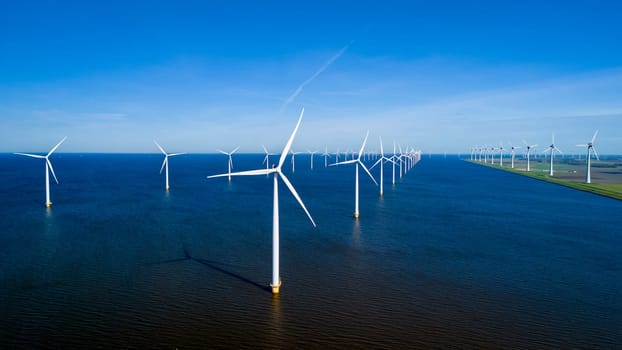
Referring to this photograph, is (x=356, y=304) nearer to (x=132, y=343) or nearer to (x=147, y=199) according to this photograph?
(x=132, y=343)

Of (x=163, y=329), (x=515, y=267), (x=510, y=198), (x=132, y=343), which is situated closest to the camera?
(x=132, y=343)

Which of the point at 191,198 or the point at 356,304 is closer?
the point at 356,304

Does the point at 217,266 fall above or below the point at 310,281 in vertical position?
above

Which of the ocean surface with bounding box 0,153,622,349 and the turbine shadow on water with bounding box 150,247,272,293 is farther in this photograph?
the turbine shadow on water with bounding box 150,247,272,293

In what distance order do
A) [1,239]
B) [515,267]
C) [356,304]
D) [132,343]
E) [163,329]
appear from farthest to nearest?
1. [1,239]
2. [515,267]
3. [356,304]
4. [163,329]
5. [132,343]

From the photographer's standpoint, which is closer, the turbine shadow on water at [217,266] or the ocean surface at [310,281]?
the ocean surface at [310,281]

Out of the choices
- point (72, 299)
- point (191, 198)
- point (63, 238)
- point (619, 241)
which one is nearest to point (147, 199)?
point (191, 198)
